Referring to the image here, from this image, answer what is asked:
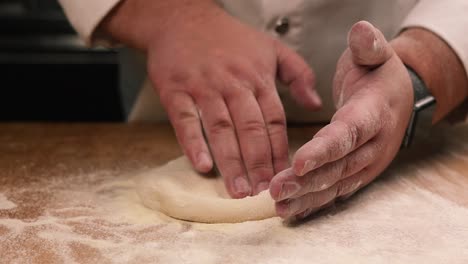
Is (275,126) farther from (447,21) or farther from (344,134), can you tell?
(447,21)

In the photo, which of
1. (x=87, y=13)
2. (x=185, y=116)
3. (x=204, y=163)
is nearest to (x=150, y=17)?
(x=87, y=13)

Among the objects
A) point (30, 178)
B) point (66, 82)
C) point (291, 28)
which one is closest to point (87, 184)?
point (30, 178)

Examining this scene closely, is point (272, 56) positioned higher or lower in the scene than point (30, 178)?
higher

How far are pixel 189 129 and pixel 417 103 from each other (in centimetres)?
39

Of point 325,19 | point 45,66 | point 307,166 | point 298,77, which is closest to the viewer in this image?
point 307,166

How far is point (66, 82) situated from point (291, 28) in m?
1.21

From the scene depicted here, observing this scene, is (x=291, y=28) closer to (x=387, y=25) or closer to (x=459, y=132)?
(x=387, y=25)

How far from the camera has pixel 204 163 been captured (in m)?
1.00

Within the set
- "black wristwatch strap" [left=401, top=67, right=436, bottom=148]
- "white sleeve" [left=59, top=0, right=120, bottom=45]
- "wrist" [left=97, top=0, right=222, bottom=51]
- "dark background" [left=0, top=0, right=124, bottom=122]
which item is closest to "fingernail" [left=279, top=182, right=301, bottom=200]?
→ "black wristwatch strap" [left=401, top=67, right=436, bottom=148]

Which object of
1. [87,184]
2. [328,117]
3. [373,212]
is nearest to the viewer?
[373,212]

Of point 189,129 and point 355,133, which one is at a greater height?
point 355,133

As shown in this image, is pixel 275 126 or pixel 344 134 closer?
pixel 344 134

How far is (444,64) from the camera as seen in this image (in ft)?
3.71

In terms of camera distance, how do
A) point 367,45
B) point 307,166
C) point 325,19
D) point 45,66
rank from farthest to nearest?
point 45,66, point 325,19, point 367,45, point 307,166
